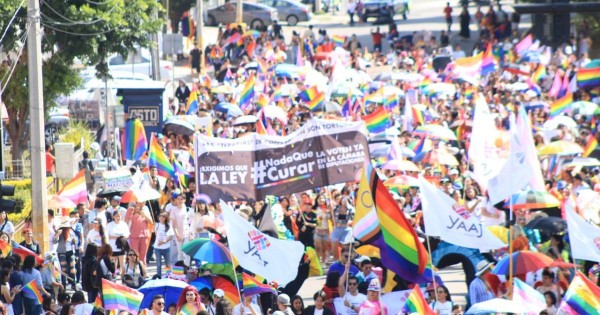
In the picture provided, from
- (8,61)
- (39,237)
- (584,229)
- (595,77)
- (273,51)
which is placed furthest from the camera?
(273,51)

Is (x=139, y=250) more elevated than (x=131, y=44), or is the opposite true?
(x=131, y=44)

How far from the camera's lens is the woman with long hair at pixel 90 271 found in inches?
750

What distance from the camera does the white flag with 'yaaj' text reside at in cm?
1727

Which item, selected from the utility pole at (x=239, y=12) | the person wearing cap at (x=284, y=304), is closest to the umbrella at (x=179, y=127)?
the person wearing cap at (x=284, y=304)

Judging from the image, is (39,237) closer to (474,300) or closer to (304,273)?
(304,273)

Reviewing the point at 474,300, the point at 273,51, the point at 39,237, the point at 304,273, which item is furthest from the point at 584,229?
the point at 273,51

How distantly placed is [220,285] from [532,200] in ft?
17.3

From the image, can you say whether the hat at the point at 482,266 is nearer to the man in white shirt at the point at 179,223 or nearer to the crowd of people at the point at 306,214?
the crowd of people at the point at 306,214

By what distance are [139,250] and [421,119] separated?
1222 cm

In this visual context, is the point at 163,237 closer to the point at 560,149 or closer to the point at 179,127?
the point at 560,149

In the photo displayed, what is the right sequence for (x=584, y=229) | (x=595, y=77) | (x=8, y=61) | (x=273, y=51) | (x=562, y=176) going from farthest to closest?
(x=273, y=51)
(x=595, y=77)
(x=8, y=61)
(x=562, y=176)
(x=584, y=229)

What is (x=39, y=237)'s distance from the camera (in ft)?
70.6

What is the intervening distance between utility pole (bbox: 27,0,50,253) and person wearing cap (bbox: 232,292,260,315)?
5.18 meters

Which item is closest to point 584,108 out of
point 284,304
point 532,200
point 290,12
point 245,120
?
point 245,120
